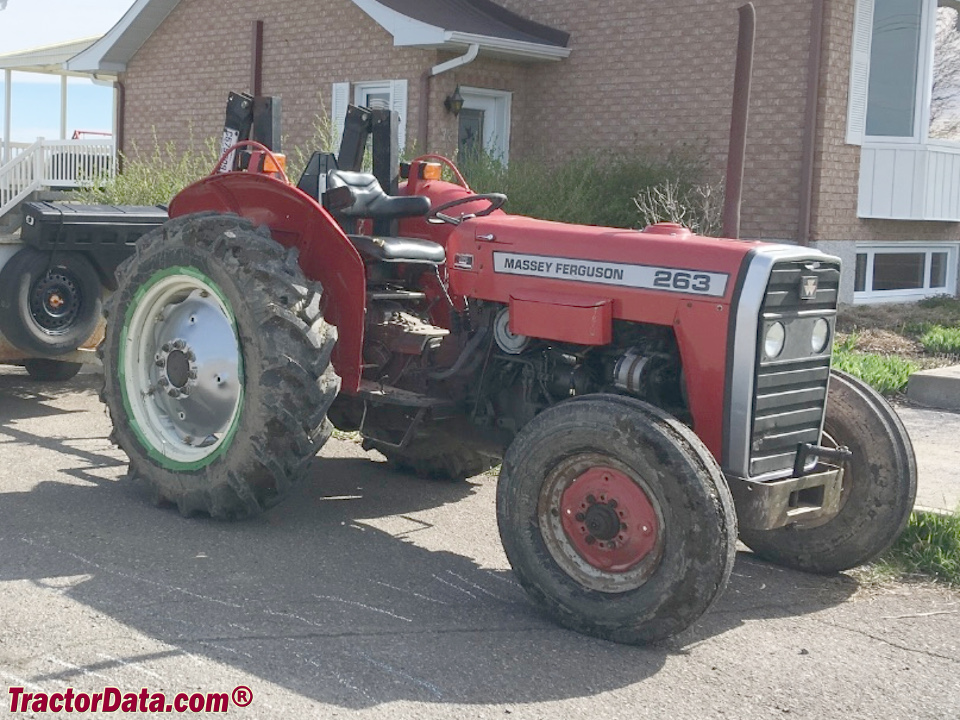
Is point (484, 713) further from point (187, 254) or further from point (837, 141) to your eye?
point (837, 141)

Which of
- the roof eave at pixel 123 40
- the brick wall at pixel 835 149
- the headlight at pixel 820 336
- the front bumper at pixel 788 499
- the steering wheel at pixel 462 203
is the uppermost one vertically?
the roof eave at pixel 123 40

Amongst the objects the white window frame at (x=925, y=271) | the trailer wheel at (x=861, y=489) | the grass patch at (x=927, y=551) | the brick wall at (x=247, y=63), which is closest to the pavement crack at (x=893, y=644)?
the trailer wheel at (x=861, y=489)

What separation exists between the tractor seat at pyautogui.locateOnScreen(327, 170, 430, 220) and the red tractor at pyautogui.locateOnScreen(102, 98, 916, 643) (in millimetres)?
18

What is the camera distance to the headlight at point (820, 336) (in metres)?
Answer: 5.08

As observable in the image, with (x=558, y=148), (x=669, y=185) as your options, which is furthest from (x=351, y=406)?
(x=558, y=148)

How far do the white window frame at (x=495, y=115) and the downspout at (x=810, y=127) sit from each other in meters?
4.29

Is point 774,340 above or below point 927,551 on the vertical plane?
above

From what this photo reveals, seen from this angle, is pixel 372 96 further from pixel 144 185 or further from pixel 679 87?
pixel 144 185

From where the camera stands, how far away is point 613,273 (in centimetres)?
507

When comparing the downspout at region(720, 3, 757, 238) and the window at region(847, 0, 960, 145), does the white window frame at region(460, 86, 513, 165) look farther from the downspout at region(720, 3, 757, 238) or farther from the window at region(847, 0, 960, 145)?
the downspout at region(720, 3, 757, 238)

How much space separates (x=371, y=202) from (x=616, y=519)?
93.7 inches

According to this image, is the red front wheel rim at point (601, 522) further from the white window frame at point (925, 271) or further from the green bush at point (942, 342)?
the white window frame at point (925, 271)

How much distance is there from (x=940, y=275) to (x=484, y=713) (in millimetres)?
14566

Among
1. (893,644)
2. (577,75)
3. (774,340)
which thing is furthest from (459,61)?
(893,644)
